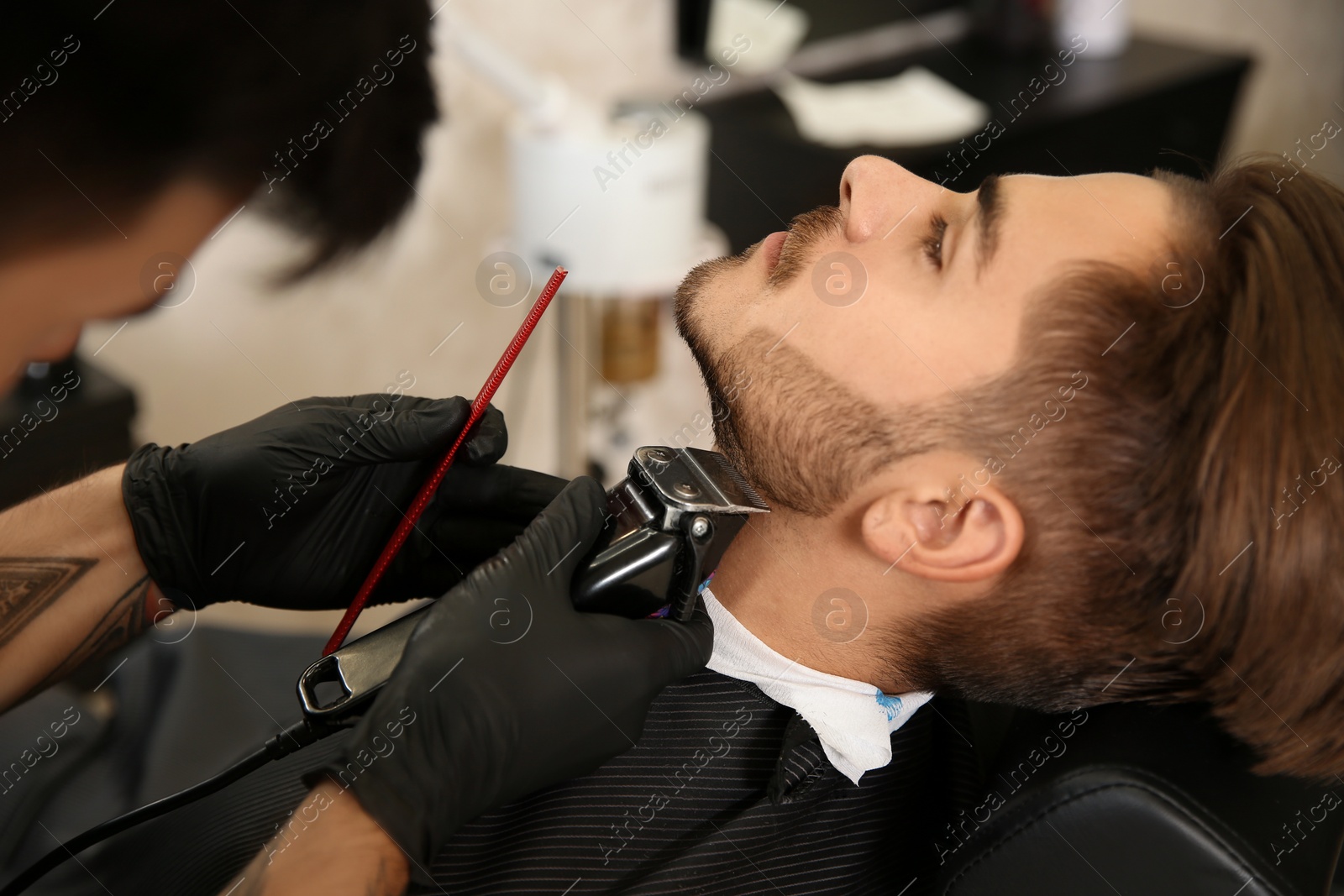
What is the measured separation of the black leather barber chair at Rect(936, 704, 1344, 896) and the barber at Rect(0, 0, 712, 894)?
1.22 ft

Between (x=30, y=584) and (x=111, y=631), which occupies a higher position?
(x=30, y=584)

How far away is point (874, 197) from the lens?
1.16 meters

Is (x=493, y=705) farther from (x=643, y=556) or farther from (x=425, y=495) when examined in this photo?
(x=425, y=495)

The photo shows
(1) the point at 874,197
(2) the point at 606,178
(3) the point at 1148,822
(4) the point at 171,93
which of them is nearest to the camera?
(3) the point at 1148,822

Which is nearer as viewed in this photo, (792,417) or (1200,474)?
(1200,474)

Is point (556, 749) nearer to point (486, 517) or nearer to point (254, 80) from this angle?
point (486, 517)

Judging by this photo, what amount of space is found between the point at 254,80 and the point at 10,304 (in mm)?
348

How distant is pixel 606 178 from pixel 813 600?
1007mm

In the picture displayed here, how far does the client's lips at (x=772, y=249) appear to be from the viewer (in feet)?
3.93

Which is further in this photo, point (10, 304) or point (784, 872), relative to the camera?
point (784, 872)

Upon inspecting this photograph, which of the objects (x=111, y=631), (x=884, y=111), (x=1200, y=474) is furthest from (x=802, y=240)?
(x=884, y=111)

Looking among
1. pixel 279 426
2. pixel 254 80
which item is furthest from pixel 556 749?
pixel 254 80

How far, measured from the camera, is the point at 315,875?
2.78 ft

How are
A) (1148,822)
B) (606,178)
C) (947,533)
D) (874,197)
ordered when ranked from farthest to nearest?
(606,178), (874,197), (947,533), (1148,822)
